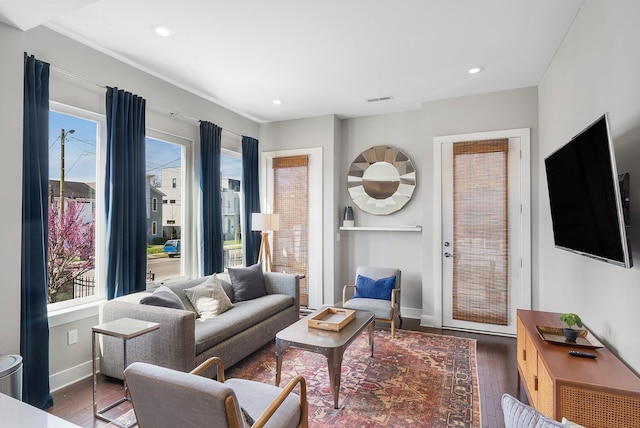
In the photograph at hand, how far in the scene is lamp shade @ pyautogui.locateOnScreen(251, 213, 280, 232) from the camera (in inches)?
183

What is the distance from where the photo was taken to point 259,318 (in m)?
3.51

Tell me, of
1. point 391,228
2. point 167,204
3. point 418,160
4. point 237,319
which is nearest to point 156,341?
point 237,319

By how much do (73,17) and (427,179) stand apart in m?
3.94

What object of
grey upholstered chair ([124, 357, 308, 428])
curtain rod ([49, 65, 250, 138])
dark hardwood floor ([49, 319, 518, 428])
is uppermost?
curtain rod ([49, 65, 250, 138])

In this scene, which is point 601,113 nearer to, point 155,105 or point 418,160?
point 418,160

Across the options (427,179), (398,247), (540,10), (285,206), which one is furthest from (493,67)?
(285,206)

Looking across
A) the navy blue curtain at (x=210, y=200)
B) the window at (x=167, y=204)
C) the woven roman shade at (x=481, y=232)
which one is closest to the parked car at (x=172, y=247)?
the window at (x=167, y=204)

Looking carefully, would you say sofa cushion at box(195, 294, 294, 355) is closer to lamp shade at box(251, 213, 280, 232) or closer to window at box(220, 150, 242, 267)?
lamp shade at box(251, 213, 280, 232)

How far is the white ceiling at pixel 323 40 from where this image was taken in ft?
8.11

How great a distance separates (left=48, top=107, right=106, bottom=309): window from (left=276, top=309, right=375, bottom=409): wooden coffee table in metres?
1.84

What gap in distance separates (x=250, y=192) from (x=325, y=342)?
307 cm

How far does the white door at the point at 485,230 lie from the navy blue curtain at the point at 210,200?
2835 mm

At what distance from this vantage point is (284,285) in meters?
4.23

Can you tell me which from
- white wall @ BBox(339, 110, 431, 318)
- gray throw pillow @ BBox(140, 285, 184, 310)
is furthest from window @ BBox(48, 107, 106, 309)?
white wall @ BBox(339, 110, 431, 318)
